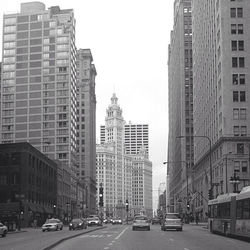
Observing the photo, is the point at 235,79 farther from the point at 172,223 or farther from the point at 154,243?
the point at 154,243

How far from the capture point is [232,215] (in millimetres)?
34375

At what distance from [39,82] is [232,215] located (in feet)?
425

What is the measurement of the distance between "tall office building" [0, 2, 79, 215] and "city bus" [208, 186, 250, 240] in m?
114

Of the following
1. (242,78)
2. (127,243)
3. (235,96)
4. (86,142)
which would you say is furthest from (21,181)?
(86,142)

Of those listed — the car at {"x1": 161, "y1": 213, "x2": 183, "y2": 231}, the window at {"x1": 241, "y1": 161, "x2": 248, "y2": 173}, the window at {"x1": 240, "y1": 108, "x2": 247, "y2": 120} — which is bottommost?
the car at {"x1": 161, "y1": 213, "x2": 183, "y2": 231}

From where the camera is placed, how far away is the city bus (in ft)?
101

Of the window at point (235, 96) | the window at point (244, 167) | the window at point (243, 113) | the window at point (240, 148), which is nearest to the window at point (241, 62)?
the window at point (235, 96)

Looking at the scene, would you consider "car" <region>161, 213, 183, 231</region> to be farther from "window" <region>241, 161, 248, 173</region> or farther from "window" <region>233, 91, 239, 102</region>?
"window" <region>233, 91, 239, 102</region>

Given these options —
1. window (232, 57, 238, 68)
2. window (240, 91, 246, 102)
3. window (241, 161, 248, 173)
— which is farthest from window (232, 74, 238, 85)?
window (241, 161, 248, 173)


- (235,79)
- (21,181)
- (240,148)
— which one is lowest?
(21,181)

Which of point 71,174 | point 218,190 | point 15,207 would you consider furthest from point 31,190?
point 71,174

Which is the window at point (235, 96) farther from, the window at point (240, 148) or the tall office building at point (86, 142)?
the tall office building at point (86, 142)

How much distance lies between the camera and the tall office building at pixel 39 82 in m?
154

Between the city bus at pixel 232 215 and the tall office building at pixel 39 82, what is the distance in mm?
114051
